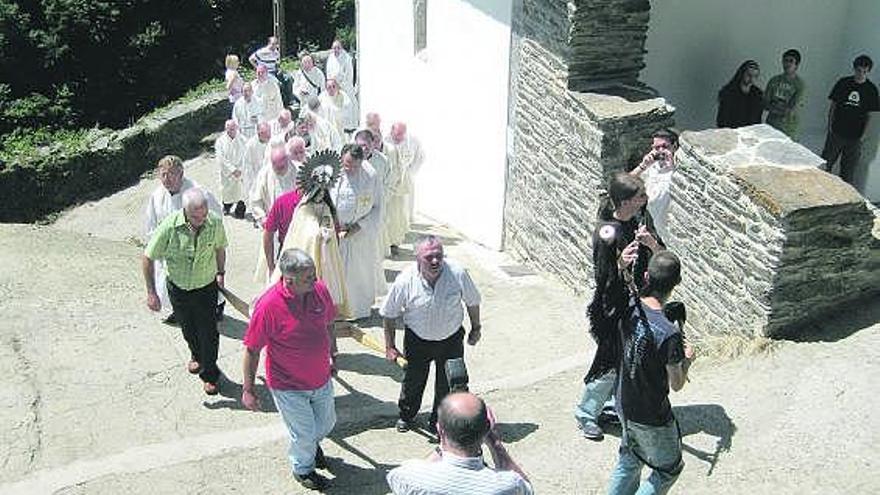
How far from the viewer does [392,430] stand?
7.58 metres

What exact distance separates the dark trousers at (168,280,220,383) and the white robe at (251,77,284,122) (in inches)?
313

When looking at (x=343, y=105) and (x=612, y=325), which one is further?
(x=343, y=105)

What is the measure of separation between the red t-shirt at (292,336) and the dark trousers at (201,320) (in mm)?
1663

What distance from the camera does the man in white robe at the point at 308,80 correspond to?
17.8 metres

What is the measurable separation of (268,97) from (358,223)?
7394 mm

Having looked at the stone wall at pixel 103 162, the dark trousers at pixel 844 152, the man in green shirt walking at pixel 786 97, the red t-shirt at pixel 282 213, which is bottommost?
the stone wall at pixel 103 162

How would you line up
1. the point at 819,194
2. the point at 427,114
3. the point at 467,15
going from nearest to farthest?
1. the point at 819,194
2. the point at 467,15
3. the point at 427,114

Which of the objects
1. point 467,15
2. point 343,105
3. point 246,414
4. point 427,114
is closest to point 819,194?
point 246,414

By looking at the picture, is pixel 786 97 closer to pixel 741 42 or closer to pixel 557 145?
pixel 741 42

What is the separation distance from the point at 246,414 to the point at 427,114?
752cm

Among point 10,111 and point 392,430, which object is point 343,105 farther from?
point 392,430

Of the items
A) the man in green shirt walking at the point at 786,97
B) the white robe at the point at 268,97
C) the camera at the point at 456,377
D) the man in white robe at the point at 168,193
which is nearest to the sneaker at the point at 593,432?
the camera at the point at 456,377

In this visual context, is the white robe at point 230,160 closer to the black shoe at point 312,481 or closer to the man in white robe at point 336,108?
the man in white robe at point 336,108

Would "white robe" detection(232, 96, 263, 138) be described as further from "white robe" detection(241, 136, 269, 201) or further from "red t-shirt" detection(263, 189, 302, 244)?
"red t-shirt" detection(263, 189, 302, 244)
